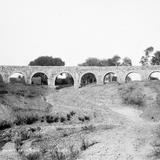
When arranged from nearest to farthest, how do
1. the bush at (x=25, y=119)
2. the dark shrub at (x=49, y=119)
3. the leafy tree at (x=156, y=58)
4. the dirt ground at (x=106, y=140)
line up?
the dirt ground at (x=106, y=140), the bush at (x=25, y=119), the dark shrub at (x=49, y=119), the leafy tree at (x=156, y=58)

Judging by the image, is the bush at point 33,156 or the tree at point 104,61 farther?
the tree at point 104,61

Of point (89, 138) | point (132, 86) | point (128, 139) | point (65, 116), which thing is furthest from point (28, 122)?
point (132, 86)

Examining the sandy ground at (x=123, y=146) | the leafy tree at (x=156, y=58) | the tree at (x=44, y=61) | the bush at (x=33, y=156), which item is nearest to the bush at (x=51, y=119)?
the sandy ground at (x=123, y=146)

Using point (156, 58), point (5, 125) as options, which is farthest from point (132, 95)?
point (156, 58)

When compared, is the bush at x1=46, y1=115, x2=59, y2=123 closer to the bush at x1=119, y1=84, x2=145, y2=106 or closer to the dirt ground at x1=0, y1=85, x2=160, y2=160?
the dirt ground at x1=0, y1=85, x2=160, y2=160

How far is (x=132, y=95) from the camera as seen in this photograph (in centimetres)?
3155

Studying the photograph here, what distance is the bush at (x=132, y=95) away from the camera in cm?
2903

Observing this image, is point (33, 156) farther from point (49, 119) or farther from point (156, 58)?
point (156, 58)

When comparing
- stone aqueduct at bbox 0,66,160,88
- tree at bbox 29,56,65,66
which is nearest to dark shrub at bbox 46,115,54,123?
stone aqueduct at bbox 0,66,160,88

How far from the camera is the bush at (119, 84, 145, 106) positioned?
2903 centimetres

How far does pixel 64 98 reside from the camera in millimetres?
34781

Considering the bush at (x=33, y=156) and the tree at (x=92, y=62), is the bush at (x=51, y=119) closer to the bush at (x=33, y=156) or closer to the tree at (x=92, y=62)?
the bush at (x=33, y=156)

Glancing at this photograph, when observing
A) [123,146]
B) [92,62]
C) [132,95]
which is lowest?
[123,146]

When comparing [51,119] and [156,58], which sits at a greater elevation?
[156,58]
